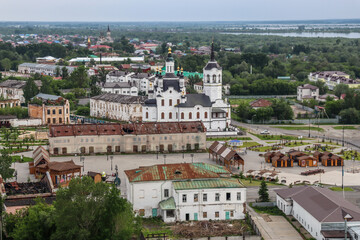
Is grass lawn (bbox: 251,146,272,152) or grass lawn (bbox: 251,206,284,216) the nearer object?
grass lawn (bbox: 251,206,284,216)

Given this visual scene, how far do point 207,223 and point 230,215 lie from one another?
6.13 feet

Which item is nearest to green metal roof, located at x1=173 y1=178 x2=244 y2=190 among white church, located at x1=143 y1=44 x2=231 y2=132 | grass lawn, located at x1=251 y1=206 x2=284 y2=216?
grass lawn, located at x1=251 y1=206 x2=284 y2=216

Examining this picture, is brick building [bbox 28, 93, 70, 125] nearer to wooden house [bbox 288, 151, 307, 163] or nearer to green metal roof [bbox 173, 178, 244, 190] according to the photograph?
wooden house [bbox 288, 151, 307, 163]

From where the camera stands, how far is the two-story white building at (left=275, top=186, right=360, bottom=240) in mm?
31875

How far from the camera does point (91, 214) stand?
2789cm

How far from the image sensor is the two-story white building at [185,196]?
3553 centimetres

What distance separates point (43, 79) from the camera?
299 ft

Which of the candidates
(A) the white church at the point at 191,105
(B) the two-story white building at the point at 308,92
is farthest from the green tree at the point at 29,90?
(B) the two-story white building at the point at 308,92

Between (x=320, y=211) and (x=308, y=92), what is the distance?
208 ft

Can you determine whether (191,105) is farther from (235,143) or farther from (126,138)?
(126,138)

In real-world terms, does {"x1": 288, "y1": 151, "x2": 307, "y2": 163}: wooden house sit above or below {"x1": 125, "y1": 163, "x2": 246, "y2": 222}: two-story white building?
below

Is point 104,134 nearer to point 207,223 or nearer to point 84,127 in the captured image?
point 84,127

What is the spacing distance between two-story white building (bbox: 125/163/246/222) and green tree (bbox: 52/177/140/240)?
23.7ft

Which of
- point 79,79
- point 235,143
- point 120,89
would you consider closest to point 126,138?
point 235,143
